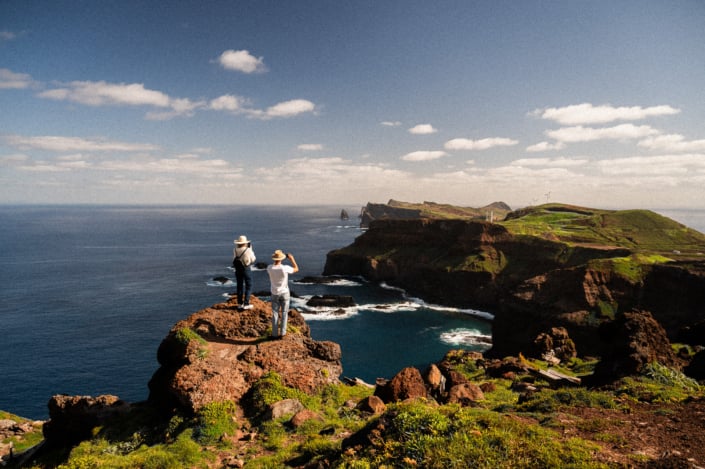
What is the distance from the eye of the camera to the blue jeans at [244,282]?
1535 cm

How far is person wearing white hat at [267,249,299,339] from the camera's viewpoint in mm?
13945

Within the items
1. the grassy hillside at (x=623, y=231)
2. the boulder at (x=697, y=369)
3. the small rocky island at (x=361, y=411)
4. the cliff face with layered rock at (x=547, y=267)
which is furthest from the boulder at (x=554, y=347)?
the grassy hillside at (x=623, y=231)

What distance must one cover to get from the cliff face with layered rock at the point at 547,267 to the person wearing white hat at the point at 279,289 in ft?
106

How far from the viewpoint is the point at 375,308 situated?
8350cm

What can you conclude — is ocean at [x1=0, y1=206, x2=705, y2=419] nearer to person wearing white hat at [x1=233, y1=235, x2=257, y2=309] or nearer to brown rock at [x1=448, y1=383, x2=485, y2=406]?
brown rock at [x1=448, y1=383, x2=485, y2=406]

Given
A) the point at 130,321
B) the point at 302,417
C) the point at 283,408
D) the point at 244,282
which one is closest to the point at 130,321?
the point at 130,321

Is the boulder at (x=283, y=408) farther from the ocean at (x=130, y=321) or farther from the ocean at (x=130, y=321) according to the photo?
the ocean at (x=130, y=321)

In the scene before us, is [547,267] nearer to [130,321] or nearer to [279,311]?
[279,311]

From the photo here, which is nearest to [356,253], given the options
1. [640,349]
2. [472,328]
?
[472,328]

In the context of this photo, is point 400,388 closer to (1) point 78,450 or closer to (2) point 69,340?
(1) point 78,450

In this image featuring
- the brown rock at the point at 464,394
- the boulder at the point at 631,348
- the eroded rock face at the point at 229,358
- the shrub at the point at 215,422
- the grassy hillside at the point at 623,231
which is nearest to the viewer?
the shrub at the point at 215,422

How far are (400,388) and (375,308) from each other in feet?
227

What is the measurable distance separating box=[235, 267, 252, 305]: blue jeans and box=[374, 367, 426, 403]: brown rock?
7.66 meters

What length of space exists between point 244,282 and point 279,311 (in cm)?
223
